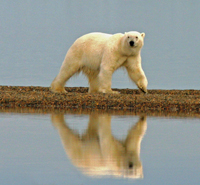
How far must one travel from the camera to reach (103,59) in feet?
48.9

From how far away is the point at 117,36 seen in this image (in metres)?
15.2

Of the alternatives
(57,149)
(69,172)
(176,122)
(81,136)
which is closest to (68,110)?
(176,122)

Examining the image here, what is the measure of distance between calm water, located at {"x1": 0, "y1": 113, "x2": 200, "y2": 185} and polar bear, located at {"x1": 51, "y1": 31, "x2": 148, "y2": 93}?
201 inches

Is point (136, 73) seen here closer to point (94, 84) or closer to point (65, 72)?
point (94, 84)

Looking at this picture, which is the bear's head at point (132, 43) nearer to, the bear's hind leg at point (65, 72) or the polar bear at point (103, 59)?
the polar bear at point (103, 59)

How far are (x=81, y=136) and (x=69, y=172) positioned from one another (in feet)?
7.57

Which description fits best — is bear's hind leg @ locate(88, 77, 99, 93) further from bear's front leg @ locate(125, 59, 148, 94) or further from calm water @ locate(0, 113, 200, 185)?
calm water @ locate(0, 113, 200, 185)

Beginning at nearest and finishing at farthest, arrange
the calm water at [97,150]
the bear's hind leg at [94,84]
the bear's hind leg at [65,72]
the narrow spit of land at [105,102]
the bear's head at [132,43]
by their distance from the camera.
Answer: the calm water at [97,150] < the narrow spit of land at [105,102] < the bear's head at [132,43] < the bear's hind leg at [65,72] < the bear's hind leg at [94,84]

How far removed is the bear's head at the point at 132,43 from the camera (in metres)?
14.3

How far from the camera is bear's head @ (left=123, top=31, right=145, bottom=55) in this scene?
46.9ft

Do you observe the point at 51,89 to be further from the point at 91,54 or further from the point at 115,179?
the point at 115,179

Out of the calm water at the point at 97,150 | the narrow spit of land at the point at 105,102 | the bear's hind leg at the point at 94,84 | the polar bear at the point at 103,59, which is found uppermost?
the polar bear at the point at 103,59

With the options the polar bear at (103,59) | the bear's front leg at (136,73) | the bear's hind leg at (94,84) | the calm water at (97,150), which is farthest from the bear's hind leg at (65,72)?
the calm water at (97,150)

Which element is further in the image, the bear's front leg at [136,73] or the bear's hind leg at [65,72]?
the bear's hind leg at [65,72]
